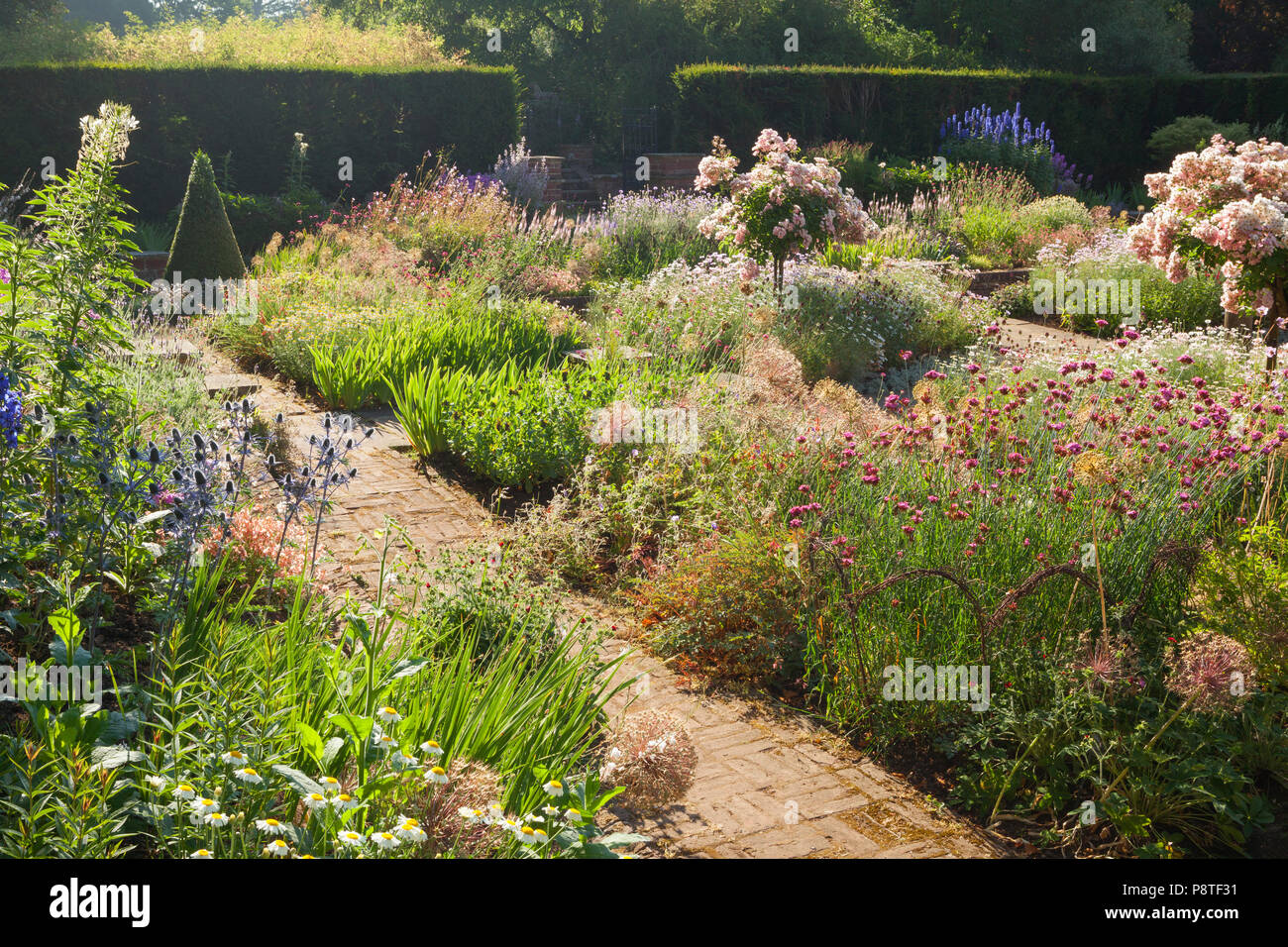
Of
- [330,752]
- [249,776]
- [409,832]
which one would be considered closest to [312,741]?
[330,752]

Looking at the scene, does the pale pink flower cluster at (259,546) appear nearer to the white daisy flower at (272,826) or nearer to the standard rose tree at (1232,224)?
the white daisy flower at (272,826)

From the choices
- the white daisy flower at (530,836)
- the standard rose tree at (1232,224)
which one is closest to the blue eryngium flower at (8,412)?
the white daisy flower at (530,836)

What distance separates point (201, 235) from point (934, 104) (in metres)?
15.3

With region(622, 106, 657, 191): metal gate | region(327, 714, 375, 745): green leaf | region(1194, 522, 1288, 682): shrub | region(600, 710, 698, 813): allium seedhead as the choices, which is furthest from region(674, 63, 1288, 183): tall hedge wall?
region(327, 714, 375, 745): green leaf

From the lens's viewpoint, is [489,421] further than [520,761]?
Yes

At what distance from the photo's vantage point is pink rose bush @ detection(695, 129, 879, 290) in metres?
9.83

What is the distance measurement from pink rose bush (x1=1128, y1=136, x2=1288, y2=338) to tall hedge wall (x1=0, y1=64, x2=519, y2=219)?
43.2 feet

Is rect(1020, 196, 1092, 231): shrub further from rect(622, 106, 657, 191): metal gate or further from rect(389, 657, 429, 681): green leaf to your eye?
rect(389, 657, 429, 681): green leaf

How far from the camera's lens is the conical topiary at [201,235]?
1151cm

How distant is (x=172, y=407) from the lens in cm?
617
